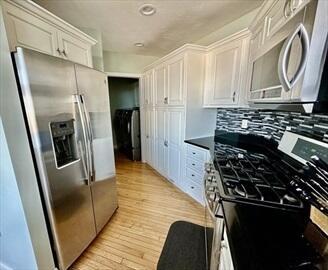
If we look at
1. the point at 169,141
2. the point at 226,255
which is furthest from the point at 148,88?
the point at 226,255

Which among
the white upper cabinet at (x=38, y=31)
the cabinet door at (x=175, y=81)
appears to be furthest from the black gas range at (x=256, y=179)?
the white upper cabinet at (x=38, y=31)

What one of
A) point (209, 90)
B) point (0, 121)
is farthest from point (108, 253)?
point (209, 90)

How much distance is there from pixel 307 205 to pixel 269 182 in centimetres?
26

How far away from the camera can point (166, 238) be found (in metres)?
1.79

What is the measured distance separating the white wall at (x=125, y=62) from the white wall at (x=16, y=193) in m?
2.68

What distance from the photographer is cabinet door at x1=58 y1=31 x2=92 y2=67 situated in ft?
5.65

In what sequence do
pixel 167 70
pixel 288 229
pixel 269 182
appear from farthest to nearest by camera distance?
pixel 167 70, pixel 269 182, pixel 288 229

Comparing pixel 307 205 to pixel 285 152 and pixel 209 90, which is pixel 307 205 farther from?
pixel 209 90

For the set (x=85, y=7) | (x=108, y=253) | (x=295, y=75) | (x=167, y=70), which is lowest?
(x=108, y=253)

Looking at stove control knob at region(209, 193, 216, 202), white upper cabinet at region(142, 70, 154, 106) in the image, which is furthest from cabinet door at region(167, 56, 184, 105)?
stove control knob at region(209, 193, 216, 202)

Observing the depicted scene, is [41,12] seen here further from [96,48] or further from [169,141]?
[169,141]

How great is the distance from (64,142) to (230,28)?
2.54 metres

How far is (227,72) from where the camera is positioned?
209 centimetres

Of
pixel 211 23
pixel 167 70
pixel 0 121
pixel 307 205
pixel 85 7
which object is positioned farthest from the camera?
pixel 167 70
